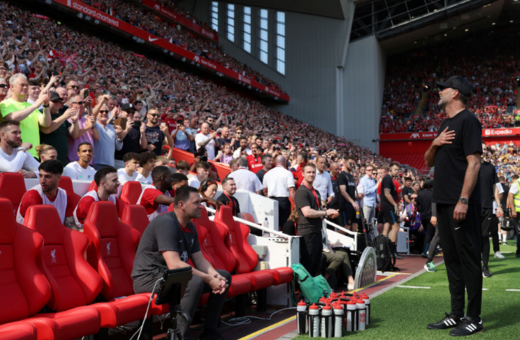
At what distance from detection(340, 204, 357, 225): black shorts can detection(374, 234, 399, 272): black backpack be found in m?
1.36

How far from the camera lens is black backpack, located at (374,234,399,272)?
28.5 feet

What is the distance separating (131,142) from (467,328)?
532cm

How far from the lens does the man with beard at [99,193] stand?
15.1 feet

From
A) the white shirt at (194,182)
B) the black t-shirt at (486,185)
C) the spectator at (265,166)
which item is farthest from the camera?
the spectator at (265,166)

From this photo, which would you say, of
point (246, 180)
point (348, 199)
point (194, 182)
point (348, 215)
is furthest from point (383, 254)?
point (194, 182)

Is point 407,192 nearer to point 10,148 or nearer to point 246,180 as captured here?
point 246,180

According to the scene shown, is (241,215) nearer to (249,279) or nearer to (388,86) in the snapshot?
(249,279)

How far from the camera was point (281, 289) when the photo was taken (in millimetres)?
6230

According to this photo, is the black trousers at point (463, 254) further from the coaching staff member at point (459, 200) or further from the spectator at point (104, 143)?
the spectator at point (104, 143)

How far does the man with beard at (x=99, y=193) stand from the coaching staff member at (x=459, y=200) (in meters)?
2.90

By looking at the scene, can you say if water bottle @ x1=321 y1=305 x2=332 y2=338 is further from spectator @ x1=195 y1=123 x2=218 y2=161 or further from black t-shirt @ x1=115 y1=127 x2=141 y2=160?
spectator @ x1=195 y1=123 x2=218 y2=161

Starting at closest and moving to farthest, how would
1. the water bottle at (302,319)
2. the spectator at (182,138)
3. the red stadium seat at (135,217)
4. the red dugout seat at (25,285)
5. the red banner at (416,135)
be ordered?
1. the red dugout seat at (25,285)
2. the water bottle at (302,319)
3. the red stadium seat at (135,217)
4. the spectator at (182,138)
5. the red banner at (416,135)

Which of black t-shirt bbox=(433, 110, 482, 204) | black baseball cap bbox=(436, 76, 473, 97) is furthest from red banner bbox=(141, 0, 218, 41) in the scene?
black t-shirt bbox=(433, 110, 482, 204)

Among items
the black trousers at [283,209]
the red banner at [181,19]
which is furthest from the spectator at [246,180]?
the red banner at [181,19]
